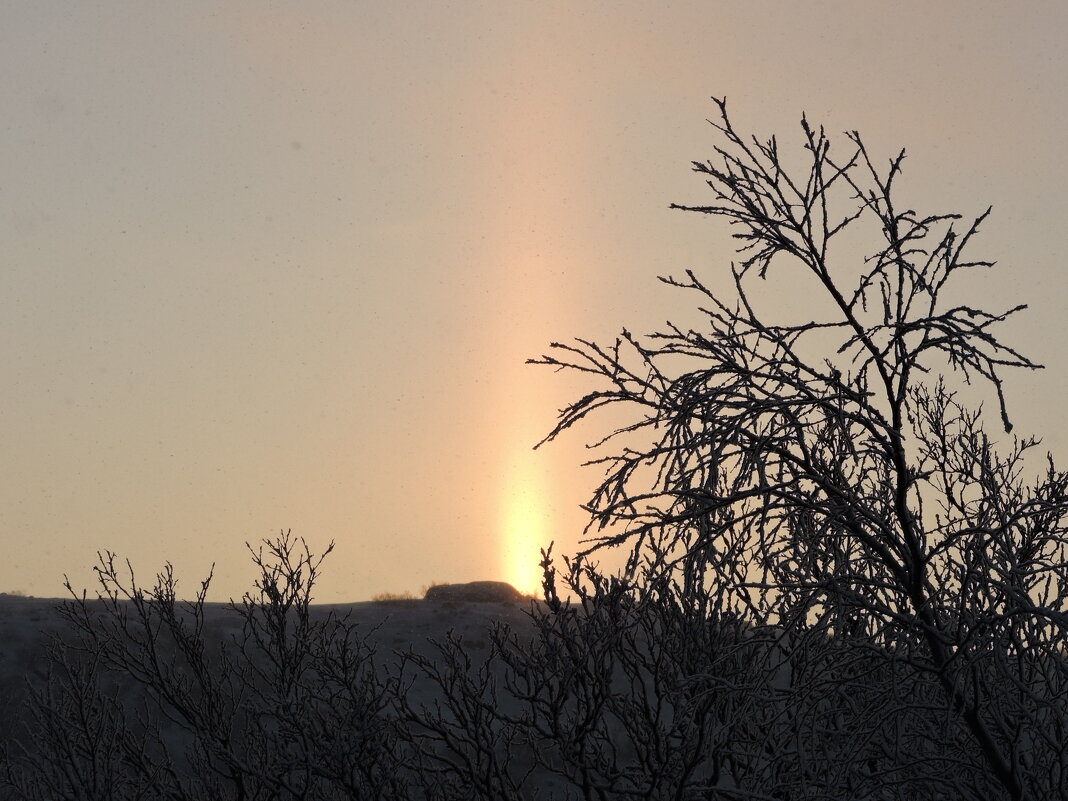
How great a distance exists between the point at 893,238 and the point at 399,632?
39118mm

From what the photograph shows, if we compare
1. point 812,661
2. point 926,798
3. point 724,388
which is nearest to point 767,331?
point 724,388

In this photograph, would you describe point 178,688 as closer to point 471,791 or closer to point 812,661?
point 471,791

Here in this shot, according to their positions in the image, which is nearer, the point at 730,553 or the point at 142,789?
the point at 730,553

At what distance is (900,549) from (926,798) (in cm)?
279

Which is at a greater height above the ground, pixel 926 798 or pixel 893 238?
pixel 893 238

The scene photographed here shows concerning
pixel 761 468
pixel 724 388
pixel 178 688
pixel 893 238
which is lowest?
pixel 178 688

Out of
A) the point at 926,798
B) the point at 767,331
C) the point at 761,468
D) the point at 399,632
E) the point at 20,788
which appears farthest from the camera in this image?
the point at 399,632

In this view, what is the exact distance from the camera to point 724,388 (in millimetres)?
4887

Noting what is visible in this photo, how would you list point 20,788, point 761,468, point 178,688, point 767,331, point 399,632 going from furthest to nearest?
point 399,632 → point 178,688 → point 20,788 → point 767,331 → point 761,468

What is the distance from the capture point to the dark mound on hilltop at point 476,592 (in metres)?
47.8

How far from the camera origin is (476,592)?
48.2 m

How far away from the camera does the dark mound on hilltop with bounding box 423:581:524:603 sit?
47.8 m

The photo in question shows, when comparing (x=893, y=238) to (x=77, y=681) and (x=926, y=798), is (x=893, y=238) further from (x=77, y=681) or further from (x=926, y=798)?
(x=77, y=681)

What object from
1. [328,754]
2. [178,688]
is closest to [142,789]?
[178,688]
